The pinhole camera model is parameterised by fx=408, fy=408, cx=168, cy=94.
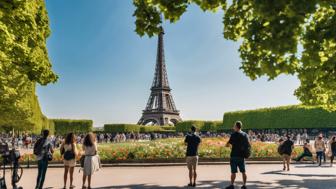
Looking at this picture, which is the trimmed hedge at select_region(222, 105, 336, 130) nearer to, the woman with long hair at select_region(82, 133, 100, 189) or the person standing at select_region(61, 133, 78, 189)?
the person standing at select_region(61, 133, 78, 189)

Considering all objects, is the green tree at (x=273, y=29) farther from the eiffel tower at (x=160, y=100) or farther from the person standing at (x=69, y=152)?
the eiffel tower at (x=160, y=100)

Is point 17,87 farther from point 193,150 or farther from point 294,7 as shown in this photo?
point 294,7

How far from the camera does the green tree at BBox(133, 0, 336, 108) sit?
23.4ft

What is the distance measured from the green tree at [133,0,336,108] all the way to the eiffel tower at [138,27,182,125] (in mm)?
95674

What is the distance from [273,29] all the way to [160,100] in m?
101

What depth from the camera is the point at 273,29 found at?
7246 mm

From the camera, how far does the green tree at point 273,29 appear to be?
23.4 ft

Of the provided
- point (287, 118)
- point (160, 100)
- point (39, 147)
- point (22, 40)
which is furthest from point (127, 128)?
point (39, 147)

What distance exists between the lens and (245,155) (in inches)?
475

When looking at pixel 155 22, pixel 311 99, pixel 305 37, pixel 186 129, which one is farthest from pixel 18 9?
pixel 186 129

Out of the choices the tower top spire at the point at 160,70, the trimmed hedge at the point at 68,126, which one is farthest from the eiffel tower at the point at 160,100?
the trimmed hedge at the point at 68,126

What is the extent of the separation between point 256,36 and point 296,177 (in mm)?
9858

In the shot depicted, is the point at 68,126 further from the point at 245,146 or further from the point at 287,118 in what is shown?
the point at 245,146

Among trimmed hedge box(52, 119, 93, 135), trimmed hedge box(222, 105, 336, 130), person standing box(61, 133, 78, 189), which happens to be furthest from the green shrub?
person standing box(61, 133, 78, 189)
